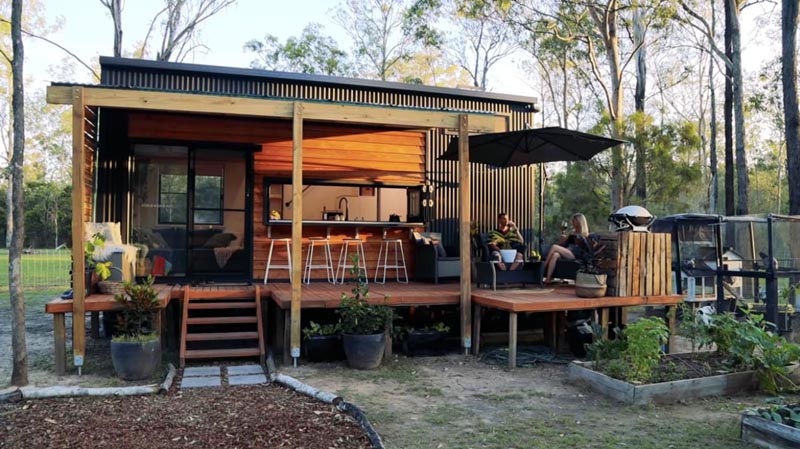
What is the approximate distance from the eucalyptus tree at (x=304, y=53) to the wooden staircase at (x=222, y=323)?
19978 mm

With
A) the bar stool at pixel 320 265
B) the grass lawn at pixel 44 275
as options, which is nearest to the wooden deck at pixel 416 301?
the bar stool at pixel 320 265

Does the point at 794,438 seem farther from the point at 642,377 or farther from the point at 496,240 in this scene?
the point at 496,240

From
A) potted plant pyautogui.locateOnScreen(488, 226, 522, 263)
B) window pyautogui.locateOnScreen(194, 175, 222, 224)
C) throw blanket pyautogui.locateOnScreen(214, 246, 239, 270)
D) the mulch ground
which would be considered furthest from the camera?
throw blanket pyautogui.locateOnScreen(214, 246, 239, 270)

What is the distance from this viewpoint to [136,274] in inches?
266

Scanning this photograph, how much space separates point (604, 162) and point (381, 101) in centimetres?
635

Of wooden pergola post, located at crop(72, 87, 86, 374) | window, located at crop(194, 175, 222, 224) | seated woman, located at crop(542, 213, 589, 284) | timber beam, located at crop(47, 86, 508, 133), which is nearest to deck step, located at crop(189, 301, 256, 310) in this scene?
wooden pergola post, located at crop(72, 87, 86, 374)

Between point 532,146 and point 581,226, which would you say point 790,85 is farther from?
point 532,146

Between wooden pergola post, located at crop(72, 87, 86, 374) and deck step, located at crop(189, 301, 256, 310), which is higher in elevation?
wooden pergola post, located at crop(72, 87, 86, 374)

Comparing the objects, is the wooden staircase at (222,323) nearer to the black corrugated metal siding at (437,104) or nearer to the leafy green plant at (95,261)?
the leafy green plant at (95,261)

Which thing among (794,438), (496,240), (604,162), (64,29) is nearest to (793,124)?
(604,162)

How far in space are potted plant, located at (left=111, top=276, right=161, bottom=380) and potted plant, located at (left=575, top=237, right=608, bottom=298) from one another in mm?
4067

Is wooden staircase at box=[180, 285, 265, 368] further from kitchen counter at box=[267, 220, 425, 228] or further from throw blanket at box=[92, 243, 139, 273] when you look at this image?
kitchen counter at box=[267, 220, 425, 228]

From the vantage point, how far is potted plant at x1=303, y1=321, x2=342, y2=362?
5402mm

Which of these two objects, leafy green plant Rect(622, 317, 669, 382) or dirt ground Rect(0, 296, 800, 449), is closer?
dirt ground Rect(0, 296, 800, 449)
